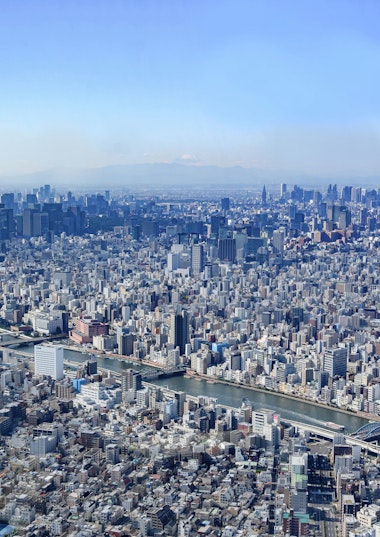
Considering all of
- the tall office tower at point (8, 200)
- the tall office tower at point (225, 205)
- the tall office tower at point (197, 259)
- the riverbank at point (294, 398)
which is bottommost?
the riverbank at point (294, 398)

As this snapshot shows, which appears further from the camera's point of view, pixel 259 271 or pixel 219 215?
pixel 219 215

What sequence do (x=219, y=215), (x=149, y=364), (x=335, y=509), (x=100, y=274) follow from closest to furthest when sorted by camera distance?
1. (x=335, y=509)
2. (x=149, y=364)
3. (x=100, y=274)
4. (x=219, y=215)

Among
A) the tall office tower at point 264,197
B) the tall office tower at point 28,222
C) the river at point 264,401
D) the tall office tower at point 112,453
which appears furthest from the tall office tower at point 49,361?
the tall office tower at point 264,197

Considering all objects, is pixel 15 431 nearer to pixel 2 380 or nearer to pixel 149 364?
pixel 2 380

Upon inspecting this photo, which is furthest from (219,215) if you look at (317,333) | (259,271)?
(317,333)

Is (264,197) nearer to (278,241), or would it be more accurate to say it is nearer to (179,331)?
(278,241)

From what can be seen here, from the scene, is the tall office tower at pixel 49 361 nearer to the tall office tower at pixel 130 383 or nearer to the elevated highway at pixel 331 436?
the tall office tower at pixel 130 383
